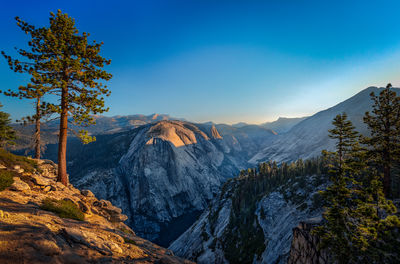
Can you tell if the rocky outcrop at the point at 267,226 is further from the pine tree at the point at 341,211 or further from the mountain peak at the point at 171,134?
the mountain peak at the point at 171,134

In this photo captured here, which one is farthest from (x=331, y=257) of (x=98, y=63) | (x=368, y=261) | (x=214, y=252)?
(x=214, y=252)

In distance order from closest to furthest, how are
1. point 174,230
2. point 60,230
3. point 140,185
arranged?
point 60,230, point 174,230, point 140,185

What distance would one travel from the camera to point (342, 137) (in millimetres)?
14445

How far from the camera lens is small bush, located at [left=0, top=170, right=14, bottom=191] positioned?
9.96 meters

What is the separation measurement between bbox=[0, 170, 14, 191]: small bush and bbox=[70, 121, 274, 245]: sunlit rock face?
73305mm

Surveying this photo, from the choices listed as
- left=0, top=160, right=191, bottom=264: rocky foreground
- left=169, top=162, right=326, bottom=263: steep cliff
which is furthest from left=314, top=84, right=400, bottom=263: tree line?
left=169, top=162, right=326, bottom=263: steep cliff

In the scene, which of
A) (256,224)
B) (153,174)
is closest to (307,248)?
(256,224)

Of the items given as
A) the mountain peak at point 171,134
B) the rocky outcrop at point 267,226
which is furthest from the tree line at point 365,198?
the mountain peak at point 171,134

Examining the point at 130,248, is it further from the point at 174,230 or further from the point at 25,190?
the point at 174,230

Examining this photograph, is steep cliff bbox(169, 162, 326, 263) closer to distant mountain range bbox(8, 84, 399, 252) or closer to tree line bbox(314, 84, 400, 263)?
tree line bbox(314, 84, 400, 263)

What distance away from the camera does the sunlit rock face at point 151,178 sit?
8106 cm

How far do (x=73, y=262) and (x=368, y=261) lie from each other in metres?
19.2

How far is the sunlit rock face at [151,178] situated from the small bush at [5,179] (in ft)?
241

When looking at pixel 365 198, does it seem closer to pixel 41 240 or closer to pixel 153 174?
pixel 41 240
